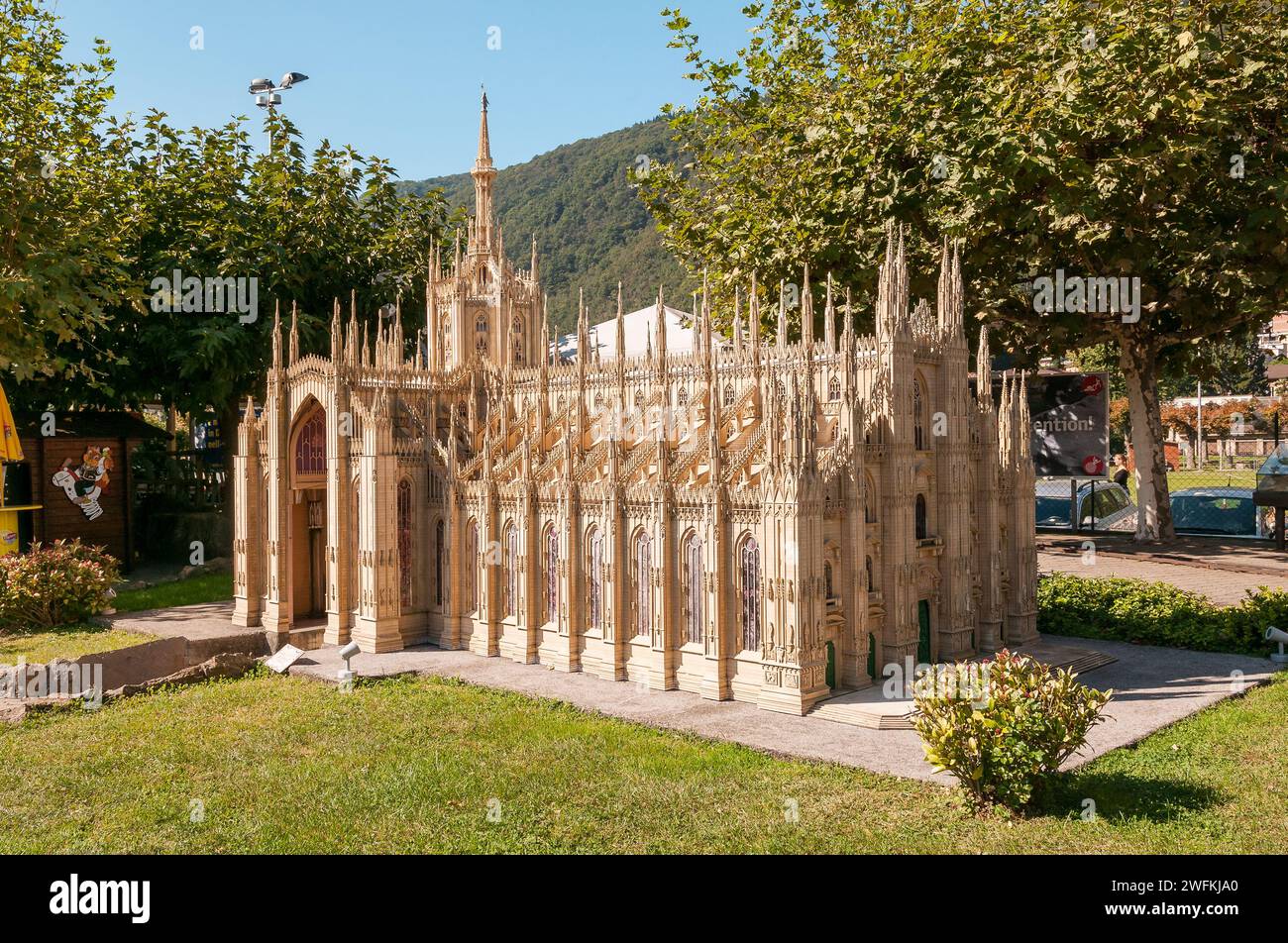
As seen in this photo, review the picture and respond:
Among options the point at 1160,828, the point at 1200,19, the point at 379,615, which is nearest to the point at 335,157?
the point at 379,615

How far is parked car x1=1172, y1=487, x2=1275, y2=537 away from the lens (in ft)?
139

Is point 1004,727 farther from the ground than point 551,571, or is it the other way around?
point 551,571

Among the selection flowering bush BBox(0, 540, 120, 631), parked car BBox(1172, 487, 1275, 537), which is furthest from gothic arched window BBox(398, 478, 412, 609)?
parked car BBox(1172, 487, 1275, 537)

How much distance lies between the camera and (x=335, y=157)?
156 feet

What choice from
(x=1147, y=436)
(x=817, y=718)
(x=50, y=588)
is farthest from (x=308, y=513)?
(x=1147, y=436)

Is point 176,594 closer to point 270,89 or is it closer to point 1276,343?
point 270,89

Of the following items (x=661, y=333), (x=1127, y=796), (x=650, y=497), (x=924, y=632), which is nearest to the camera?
(x=1127, y=796)

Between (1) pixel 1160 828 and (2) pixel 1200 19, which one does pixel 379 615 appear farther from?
(2) pixel 1200 19

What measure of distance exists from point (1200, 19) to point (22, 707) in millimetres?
37545

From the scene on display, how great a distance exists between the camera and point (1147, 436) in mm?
37188

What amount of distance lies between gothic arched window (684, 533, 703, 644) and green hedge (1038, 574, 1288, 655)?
12987 mm

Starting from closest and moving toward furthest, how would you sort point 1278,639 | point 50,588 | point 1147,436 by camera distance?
point 1278,639 → point 50,588 → point 1147,436

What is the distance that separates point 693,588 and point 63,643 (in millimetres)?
19478
